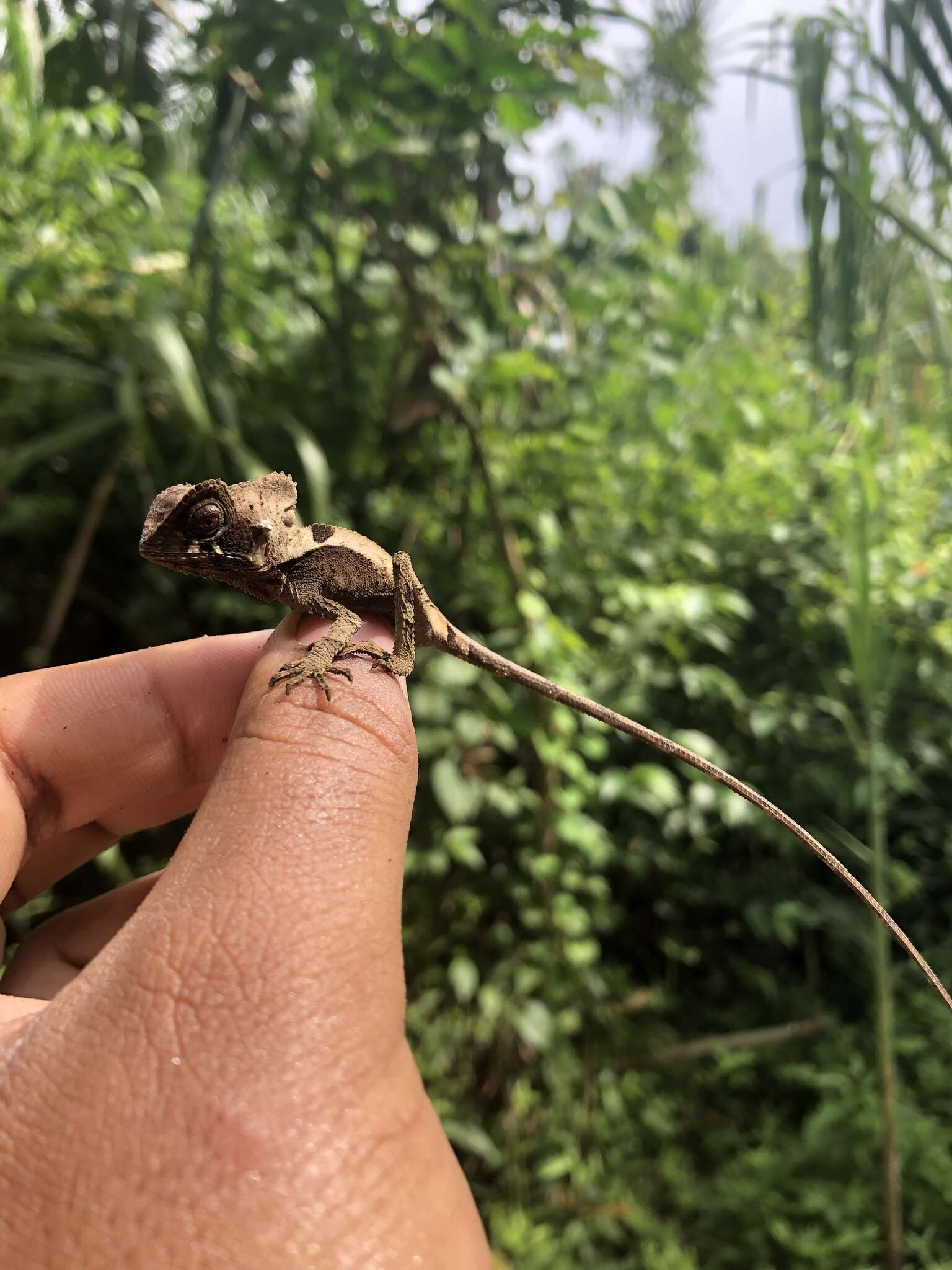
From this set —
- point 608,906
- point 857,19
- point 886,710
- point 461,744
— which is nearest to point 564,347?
point 857,19

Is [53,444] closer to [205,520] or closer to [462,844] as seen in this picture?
[205,520]

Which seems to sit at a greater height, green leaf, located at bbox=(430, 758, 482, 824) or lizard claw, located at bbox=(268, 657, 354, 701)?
lizard claw, located at bbox=(268, 657, 354, 701)

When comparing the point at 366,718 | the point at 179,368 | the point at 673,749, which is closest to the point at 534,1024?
the point at 673,749

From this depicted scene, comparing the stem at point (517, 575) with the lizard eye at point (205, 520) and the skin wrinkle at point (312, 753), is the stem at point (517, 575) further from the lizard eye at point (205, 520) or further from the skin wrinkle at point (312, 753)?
the skin wrinkle at point (312, 753)

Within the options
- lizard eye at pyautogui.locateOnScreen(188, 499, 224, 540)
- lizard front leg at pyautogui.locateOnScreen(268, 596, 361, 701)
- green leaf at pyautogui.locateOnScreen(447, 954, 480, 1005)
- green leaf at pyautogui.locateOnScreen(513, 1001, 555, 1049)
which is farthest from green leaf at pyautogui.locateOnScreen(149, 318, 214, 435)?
green leaf at pyautogui.locateOnScreen(513, 1001, 555, 1049)

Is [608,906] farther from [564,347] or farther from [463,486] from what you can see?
[564,347]

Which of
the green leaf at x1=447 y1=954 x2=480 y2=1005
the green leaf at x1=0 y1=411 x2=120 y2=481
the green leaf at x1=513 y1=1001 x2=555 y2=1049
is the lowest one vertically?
the green leaf at x1=513 y1=1001 x2=555 y2=1049

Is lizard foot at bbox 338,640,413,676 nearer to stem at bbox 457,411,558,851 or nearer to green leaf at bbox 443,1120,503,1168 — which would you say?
stem at bbox 457,411,558,851
